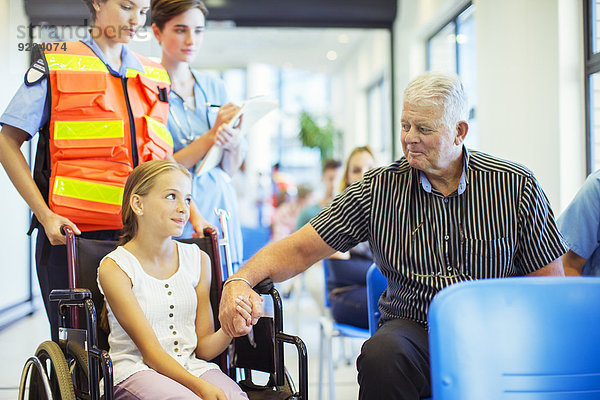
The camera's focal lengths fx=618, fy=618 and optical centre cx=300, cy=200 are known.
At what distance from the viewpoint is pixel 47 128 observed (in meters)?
1.94

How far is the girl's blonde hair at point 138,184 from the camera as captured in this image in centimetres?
174

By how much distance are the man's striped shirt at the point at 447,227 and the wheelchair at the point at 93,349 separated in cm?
34

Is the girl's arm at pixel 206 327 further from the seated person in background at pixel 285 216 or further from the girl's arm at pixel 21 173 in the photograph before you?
the seated person in background at pixel 285 216

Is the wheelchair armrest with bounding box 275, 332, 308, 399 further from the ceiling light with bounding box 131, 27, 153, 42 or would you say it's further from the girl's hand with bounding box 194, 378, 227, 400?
the ceiling light with bounding box 131, 27, 153, 42

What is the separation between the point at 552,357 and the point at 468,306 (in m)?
0.19

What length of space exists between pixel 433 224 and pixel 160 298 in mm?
780

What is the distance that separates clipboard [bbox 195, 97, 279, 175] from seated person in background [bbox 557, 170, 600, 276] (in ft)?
3.74

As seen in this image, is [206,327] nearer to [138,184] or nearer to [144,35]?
[138,184]

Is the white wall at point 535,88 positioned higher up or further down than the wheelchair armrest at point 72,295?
higher up

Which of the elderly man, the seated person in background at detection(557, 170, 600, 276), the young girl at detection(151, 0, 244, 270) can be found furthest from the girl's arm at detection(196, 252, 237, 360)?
the seated person in background at detection(557, 170, 600, 276)

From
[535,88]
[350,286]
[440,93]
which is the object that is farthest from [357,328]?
[535,88]

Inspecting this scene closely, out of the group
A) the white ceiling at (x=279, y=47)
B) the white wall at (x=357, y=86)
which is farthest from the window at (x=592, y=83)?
the white wall at (x=357, y=86)

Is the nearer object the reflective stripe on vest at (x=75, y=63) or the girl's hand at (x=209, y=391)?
the girl's hand at (x=209, y=391)

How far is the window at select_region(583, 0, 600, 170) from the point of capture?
280 centimetres
